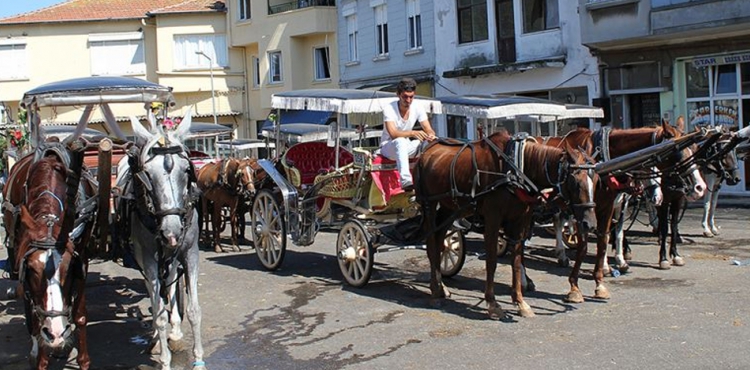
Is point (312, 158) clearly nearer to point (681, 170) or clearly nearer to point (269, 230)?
point (269, 230)

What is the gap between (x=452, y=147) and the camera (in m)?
9.52

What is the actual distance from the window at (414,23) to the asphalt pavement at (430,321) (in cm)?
1716

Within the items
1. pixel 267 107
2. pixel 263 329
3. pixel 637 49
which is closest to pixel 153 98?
pixel 263 329

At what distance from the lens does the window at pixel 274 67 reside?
36.3 m

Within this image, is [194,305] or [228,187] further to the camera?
[228,187]

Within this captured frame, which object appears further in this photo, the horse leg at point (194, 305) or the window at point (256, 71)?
the window at point (256, 71)

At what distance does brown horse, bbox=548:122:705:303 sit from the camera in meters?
9.17

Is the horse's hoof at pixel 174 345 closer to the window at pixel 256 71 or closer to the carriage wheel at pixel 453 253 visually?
the carriage wheel at pixel 453 253

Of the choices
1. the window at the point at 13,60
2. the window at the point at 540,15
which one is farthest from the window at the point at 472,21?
the window at the point at 13,60

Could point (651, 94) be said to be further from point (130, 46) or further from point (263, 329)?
point (130, 46)

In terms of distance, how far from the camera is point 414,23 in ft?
94.2

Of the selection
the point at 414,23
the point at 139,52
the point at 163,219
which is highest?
the point at 139,52

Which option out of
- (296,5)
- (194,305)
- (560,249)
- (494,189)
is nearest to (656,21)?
(560,249)

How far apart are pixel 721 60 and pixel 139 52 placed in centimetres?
2860
